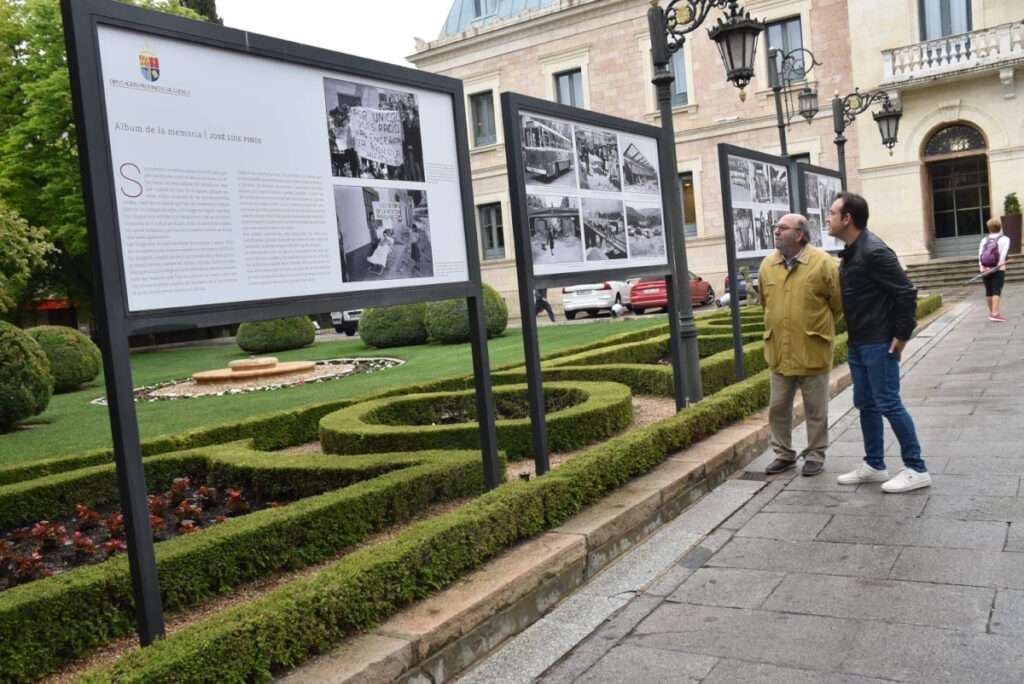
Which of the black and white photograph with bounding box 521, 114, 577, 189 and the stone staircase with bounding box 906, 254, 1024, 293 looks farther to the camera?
the stone staircase with bounding box 906, 254, 1024, 293

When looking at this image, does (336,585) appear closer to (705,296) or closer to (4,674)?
(4,674)

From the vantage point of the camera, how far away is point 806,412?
625 cm

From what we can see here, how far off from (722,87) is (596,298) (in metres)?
9.27

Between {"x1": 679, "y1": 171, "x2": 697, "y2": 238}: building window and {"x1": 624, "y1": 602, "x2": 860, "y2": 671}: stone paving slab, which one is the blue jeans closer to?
{"x1": 624, "y1": 602, "x2": 860, "y2": 671}: stone paving slab

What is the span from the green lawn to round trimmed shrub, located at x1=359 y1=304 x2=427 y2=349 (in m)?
0.51

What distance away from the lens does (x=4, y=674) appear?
3.34 meters

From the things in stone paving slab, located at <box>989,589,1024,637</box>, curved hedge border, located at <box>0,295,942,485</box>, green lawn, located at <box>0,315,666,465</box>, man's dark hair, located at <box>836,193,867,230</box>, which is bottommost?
stone paving slab, located at <box>989,589,1024,637</box>

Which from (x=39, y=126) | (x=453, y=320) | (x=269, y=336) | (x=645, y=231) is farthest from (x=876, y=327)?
(x=39, y=126)

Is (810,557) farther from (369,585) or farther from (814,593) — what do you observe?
(369,585)

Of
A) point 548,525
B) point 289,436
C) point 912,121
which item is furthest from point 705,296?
point 548,525

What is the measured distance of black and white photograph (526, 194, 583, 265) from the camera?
A: 5.70 metres

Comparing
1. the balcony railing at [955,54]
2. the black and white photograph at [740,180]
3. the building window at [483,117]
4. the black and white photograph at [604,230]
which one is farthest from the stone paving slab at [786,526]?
the building window at [483,117]

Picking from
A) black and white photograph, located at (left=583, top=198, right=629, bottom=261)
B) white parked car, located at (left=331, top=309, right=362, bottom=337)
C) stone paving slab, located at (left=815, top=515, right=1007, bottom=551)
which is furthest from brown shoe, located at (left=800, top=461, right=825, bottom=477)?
white parked car, located at (left=331, top=309, right=362, bottom=337)

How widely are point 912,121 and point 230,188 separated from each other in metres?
27.9
